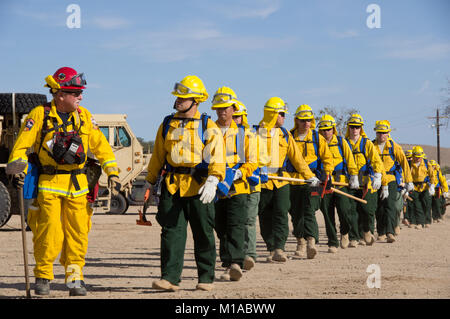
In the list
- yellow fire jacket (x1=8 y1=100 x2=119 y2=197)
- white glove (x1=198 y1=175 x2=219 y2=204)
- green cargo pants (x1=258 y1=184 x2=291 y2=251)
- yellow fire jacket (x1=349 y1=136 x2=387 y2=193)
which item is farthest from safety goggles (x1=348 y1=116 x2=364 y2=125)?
yellow fire jacket (x1=8 y1=100 x2=119 y2=197)

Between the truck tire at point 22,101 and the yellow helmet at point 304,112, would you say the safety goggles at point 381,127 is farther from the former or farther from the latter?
the truck tire at point 22,101

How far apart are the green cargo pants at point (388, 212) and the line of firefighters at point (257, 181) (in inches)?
0.9

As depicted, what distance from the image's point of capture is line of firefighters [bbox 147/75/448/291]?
8422mm

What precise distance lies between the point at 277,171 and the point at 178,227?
386 cm

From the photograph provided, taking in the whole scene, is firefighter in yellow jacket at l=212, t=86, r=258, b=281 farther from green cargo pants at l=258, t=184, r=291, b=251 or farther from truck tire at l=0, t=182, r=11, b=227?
truck tire at l=0, t=182, r=11, b=227

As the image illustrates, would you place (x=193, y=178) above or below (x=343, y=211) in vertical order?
above

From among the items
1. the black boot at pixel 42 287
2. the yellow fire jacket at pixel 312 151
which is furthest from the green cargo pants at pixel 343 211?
the black boot at pixel 42 287

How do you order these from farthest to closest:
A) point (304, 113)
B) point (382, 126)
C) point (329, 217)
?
point (382, 126) → point (329, 217) → point (304, 113)

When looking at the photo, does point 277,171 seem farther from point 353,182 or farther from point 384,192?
point 384,192

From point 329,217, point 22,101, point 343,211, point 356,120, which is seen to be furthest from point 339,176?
point 22,101

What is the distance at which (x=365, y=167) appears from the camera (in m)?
15.4

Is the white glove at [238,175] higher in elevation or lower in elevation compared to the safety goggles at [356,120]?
lower

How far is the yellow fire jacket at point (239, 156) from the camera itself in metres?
9.90
